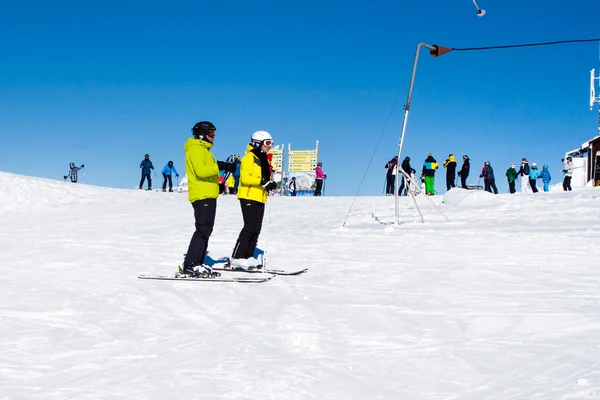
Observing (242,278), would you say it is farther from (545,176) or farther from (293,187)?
(293,187)

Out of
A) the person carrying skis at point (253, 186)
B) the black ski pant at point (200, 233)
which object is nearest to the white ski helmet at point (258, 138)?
the person carrying skis at point (253, 186)

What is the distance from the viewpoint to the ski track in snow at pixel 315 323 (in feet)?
10.3

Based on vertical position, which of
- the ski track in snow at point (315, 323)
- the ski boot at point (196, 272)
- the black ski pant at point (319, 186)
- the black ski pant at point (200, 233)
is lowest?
the ski track in snow at point (315, 323)

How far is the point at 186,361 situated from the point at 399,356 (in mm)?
1328

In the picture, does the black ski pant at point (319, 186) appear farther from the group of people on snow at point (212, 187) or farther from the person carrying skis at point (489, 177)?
the group of people on snow at point (212, 187)

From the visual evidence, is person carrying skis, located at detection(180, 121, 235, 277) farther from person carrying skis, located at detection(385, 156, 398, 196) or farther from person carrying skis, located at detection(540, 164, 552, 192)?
person carrying skis, located at detection(540, 164, 552, 192)

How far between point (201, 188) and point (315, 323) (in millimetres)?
2568

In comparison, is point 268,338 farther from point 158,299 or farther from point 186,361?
point 158,299

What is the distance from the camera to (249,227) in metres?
7.10

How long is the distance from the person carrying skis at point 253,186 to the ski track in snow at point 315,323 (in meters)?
0.77

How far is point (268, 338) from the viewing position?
4.04 m

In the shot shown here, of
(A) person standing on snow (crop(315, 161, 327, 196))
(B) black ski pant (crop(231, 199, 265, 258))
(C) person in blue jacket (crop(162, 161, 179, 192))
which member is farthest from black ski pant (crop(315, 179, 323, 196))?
(B) black ski pant (crop(231, 199, 265, 258))

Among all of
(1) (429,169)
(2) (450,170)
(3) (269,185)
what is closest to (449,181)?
(2) (450,170)

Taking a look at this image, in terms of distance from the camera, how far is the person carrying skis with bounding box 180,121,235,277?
639 cm
